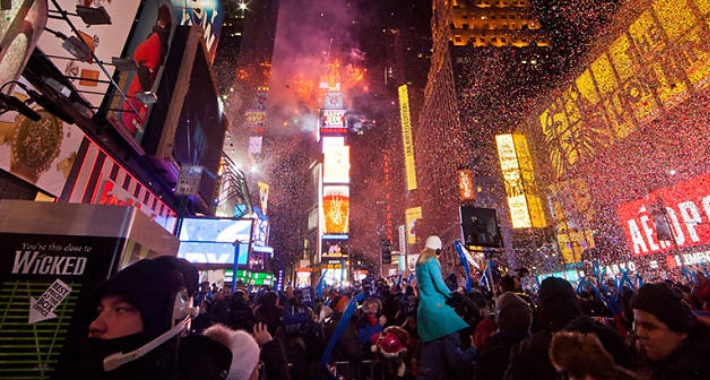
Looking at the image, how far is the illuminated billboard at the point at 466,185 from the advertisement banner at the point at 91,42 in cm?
3688

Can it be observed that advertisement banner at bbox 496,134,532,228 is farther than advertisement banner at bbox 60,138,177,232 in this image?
Yes

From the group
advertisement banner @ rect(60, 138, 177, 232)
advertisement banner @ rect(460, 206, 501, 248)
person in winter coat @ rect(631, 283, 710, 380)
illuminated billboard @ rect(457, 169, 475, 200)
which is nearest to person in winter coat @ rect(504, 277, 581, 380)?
person in winter coat @ rect(631, 283, 710, 380)

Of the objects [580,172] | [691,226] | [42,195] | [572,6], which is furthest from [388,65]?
[42,195]

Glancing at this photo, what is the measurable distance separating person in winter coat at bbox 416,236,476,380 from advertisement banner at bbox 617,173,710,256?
78.7ft

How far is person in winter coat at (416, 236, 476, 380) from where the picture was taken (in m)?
3.77

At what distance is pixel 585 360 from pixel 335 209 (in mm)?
44803

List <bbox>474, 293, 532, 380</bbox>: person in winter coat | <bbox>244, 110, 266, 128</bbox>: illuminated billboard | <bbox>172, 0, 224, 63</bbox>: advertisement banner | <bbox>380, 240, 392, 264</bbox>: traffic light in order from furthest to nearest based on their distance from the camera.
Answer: <bbox>244, 110, 266, 128</bbox>: illuminated billboard, <bbox>380, 240, 392, 264</bbox>: traffic light, <bbox>172, 0, 224, 63</bbox>: advertisement banner, <bbox>474, 293, 532, 380</bbox>: person in winter coat

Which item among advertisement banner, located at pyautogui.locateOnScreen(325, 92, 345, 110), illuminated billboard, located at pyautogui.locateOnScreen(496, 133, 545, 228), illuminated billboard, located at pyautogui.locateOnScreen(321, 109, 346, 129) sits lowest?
illuminated billboard, located at pyautogui.locateOnScreen(496, 133, 545, 228)

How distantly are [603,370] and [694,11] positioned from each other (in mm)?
30062

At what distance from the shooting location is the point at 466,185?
38719mm

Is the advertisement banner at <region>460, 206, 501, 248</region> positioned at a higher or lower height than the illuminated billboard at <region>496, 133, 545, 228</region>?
lower

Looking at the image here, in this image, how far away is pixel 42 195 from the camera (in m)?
5.82

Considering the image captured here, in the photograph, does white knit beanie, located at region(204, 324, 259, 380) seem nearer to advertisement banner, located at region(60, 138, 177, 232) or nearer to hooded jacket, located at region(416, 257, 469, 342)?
hooded jacket, located at region(416, 257, 469, 342)

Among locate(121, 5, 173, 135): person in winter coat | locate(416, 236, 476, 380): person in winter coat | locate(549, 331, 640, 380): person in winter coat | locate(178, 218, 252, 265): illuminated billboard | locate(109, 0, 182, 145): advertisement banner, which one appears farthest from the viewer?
locate(178, 218, 252, 265): illuminated billboard
